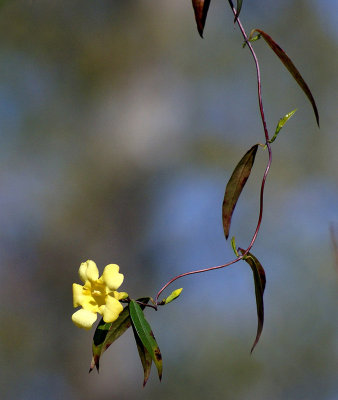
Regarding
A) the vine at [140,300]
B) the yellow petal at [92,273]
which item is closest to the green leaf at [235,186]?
the vine at [140,300]

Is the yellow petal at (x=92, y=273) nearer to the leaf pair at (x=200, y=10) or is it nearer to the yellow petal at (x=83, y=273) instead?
the yellow petal at (x=83, y=273)

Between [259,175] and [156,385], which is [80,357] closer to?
[156,385]

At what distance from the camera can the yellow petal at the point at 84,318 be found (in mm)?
420

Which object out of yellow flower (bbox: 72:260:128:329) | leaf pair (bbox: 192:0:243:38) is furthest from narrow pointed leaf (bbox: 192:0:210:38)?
yellow flower (bbox: 72:260:128:329)

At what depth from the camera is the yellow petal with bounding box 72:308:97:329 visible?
42 cm

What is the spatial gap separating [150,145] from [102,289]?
2.16 m

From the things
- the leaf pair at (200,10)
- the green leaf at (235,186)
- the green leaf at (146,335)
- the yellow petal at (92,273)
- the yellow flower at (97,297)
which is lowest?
the green leaf at (146,335)

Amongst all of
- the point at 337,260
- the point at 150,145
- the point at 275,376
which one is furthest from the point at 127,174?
the point at 337,260

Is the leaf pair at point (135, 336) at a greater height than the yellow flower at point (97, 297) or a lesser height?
lesser

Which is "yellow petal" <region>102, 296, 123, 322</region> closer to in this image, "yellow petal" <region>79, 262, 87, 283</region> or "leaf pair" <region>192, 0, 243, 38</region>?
"yellow petal" <region>79, 262, 87, 283</region>

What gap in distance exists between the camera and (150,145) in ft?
8.47

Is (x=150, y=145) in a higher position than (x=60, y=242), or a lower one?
higher

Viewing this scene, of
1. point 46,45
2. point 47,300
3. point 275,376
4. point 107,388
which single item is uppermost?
point 46,45

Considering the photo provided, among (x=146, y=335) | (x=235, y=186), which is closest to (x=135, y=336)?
(x=146, y=335)
